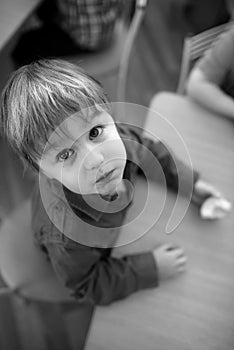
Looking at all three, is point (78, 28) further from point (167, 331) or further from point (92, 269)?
point (167, 331)

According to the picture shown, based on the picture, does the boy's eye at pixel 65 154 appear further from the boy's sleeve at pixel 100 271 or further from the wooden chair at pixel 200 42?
the wooden chair at pixel 200 42

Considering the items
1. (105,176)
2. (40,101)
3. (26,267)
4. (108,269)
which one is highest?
(40,101)

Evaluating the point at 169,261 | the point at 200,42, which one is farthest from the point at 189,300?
the point at 200,42

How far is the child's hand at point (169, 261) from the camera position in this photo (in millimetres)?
715

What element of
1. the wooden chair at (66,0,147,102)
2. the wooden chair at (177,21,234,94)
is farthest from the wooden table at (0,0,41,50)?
the wooden chair at (177,21,234,94)

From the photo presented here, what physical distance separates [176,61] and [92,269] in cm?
136

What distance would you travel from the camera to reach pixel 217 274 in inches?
28.2

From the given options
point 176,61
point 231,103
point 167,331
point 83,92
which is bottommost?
point 176,61

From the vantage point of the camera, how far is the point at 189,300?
27.4 inches

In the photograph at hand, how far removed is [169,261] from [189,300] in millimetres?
73

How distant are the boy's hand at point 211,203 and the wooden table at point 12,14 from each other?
0.65m

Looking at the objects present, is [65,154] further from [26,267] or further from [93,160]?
[26,267]

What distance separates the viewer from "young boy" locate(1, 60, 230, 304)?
1.95 feet

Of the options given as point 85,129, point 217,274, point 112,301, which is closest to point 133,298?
point 112,301
